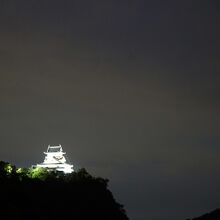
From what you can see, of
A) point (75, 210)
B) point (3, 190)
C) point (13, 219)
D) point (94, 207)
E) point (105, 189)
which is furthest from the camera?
point (105, 189)

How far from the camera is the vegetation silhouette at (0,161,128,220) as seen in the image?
44312mm

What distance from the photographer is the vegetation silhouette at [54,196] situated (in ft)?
145

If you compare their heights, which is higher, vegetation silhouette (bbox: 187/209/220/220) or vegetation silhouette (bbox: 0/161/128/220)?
vegetation silhouette (bbox: 187/209/220/220)

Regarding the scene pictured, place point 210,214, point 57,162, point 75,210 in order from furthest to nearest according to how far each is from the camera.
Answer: point 210,214 < point 57,162 < point 75,210

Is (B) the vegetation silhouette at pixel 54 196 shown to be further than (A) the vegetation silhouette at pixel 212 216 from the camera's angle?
No

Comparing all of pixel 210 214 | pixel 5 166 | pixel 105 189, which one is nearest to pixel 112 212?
pixel 105 189

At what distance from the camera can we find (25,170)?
2240 inches

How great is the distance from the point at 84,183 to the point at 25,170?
20.0 ft

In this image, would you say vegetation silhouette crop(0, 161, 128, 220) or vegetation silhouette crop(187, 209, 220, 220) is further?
vegetation silhouette crop(187, 209, 220, 220)

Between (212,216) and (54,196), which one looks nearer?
(54,196)

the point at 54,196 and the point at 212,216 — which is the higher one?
the point at 212,216

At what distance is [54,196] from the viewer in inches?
2008

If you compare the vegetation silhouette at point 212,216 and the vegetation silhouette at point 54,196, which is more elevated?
the vegetation silhouette at point 212,216

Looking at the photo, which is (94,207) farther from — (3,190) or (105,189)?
(3,190)
